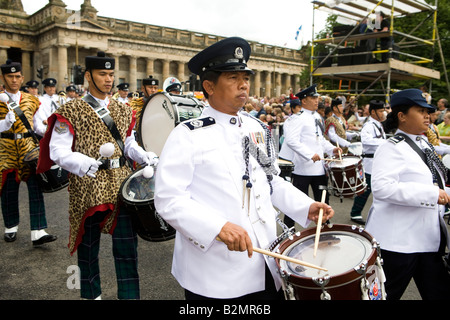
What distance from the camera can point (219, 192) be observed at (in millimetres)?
2227

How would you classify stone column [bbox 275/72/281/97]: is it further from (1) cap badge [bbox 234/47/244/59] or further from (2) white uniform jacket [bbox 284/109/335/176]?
(1) cap badge [bbox 234/47/244/59]

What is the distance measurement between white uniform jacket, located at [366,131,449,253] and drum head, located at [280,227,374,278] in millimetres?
963

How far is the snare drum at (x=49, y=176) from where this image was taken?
521 cm

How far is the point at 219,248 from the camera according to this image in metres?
2.19

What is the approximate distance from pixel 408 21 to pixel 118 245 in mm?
20528

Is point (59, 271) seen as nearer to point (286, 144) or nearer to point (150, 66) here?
point (286, 144)

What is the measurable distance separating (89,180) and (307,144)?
3.95 m

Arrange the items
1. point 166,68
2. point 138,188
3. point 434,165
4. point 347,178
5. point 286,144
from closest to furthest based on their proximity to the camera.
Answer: point 434,165 < point 138,188 < point 347,178 < point 286,144 < point 166,68

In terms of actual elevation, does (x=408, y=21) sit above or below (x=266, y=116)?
above

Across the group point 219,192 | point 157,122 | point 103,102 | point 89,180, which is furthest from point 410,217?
point 157,122

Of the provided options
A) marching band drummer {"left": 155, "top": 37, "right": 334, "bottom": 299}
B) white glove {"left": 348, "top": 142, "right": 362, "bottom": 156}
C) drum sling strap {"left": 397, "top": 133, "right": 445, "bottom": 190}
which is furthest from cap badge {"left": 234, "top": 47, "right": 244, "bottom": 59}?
white glove {"left": 348, "top": 142, "right": 362, "bottom": 156}

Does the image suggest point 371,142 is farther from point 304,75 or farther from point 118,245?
point 304,75

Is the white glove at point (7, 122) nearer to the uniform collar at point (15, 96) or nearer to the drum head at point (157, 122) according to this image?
the uniform collar at point (15, 96)
